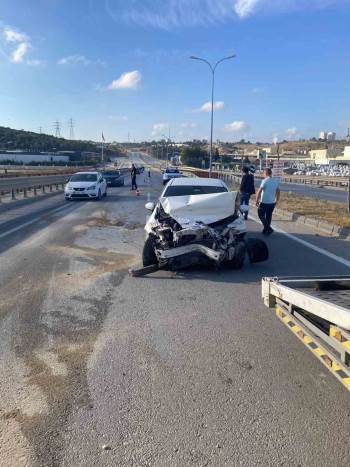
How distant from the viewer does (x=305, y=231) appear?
42.6 ft

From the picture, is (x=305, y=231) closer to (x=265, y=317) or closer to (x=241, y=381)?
(x=265, y=317)

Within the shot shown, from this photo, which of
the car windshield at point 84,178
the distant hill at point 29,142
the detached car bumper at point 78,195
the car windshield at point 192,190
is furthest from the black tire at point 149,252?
the distant hill at point 29,142

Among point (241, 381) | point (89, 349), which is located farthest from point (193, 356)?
point (89, 349)

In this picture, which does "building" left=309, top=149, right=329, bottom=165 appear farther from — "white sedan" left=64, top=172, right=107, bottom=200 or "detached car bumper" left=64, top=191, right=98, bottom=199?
"detached car bumper" left=64, top=191, right=98, bottom=199

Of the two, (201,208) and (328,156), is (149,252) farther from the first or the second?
(328,156)

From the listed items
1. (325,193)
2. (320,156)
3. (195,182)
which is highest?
(195,182)

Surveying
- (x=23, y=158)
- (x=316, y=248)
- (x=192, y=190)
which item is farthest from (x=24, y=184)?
(x=23, y=158)

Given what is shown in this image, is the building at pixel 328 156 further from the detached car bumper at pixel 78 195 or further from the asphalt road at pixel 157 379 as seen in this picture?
the asphalt road at pixel 157 379

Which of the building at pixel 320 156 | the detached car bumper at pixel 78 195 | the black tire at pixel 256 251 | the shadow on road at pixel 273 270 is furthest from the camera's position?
the building at pixel 320 156

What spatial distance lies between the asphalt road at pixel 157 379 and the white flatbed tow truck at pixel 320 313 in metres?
0.39

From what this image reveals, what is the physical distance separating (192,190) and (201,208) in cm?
224

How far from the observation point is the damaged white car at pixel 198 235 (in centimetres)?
725

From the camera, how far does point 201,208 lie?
25.9ft

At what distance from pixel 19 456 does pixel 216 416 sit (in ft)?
4.36
